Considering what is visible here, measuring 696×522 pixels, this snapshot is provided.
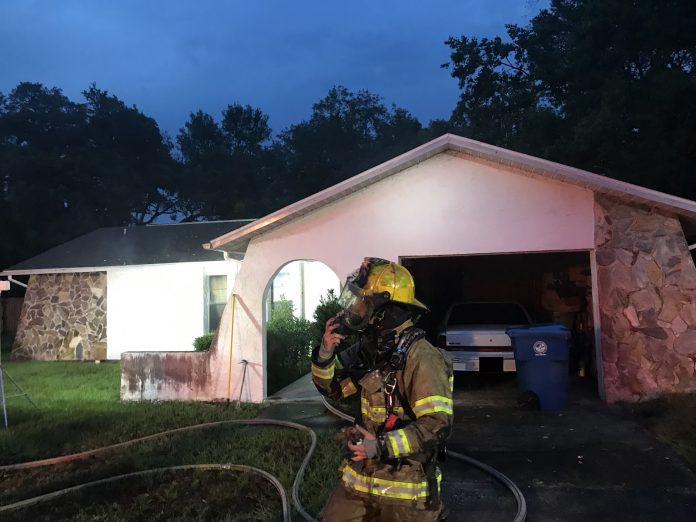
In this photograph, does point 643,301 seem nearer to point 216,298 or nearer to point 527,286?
point 527,286

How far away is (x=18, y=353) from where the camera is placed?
15.5 m

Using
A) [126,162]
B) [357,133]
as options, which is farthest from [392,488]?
[357,133]

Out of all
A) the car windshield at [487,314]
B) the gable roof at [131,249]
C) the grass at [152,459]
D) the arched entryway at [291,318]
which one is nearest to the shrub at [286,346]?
the arched entryway at [291,318]

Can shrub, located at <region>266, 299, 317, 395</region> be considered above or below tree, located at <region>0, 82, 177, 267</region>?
below

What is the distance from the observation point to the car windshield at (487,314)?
10.5 metres

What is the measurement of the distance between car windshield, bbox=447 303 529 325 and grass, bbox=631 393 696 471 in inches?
120

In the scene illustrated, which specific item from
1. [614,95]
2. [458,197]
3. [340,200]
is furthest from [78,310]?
[614,95]

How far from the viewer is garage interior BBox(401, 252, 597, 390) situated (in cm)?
1087

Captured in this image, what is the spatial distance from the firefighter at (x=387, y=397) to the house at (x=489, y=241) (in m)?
5.69

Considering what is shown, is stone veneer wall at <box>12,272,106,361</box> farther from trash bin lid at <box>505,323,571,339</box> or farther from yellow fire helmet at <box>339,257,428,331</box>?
yellow fire helmet at <box>339,257,428,331</box>

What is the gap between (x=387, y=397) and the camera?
2660 millimetres

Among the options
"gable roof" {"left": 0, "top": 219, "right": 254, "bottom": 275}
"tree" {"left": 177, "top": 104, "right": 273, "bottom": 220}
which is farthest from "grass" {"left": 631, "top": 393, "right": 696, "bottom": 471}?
"tree" {"left": 177, "top": 104, "right": 273, "bottom": 220}

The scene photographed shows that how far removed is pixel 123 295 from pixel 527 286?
11383 mm

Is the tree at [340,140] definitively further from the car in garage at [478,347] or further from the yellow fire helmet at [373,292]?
the yellow fire helmet at [373,292]
